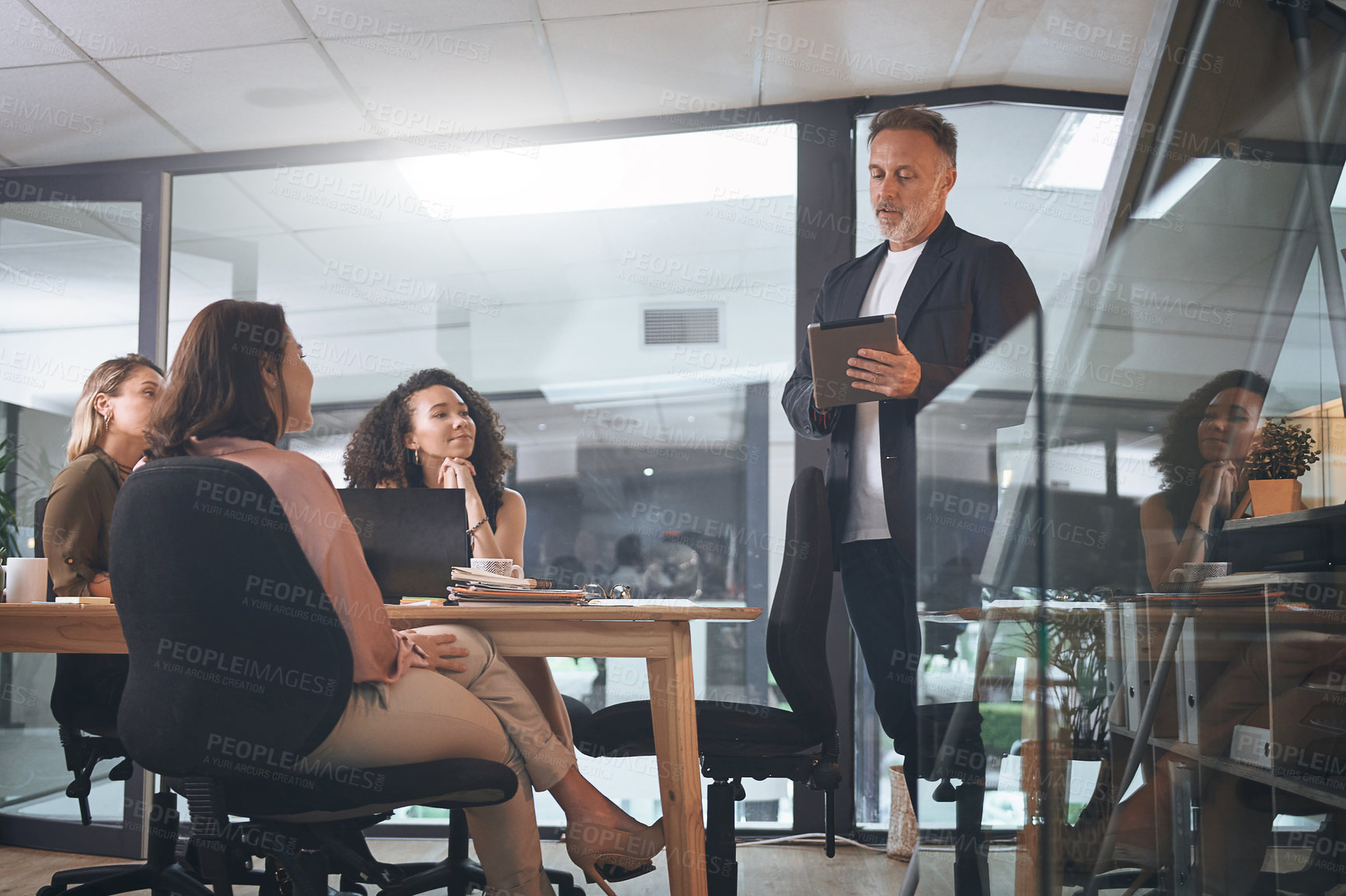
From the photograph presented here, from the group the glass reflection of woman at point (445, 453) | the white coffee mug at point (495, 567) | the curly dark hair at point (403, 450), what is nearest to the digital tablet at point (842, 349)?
the white coffee mug at point (495, 567)

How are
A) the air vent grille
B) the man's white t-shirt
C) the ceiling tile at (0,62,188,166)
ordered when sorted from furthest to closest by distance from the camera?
the air vent grille → the ceiling tile at (0,62,188,166) → the man's white t-shirt

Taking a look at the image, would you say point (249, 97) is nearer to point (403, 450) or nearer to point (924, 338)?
point (403, 450)

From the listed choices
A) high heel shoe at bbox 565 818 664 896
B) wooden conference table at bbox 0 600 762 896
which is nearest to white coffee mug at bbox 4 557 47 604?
wooden conference table at bbox 0 600 762 896

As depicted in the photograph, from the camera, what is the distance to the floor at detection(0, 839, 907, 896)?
2.62 m

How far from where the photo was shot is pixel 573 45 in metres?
3.05

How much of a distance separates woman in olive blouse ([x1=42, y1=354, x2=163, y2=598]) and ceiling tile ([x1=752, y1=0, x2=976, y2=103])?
2190 mm

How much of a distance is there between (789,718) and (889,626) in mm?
358

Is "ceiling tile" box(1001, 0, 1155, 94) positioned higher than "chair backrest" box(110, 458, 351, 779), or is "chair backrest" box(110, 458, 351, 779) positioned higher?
"ceiling tile" box(1001, 0, 1155, 94)

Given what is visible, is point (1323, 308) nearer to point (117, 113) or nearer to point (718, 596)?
point (718, 596)

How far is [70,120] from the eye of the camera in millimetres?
3447

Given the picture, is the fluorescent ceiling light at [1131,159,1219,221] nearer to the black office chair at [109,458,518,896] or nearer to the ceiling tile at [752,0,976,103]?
the ceiling tile at [752,0,976,103]

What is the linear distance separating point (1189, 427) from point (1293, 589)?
9.7 inches

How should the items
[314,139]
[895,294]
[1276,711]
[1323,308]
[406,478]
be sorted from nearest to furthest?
[1276,711] < [1323,308] < [895,294] < [406,478] < [314,139]

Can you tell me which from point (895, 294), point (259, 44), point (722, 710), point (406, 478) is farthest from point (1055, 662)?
point (259, 44)
